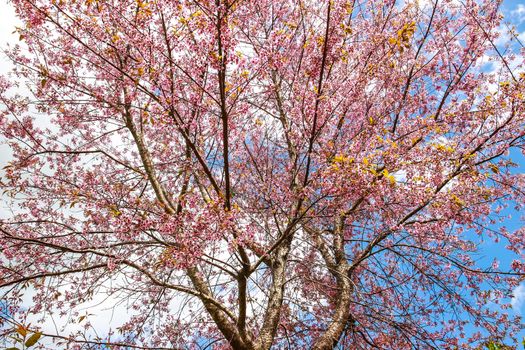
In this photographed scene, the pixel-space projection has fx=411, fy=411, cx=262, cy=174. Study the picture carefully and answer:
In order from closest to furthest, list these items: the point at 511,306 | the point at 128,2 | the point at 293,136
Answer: the point at 128,2
the point at 293,136
the point at 511,306

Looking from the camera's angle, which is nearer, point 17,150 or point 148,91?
point 148,91

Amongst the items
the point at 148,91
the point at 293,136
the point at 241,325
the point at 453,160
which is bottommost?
the point at 241,325

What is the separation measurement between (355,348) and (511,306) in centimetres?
294

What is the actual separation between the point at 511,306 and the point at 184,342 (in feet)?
19.2

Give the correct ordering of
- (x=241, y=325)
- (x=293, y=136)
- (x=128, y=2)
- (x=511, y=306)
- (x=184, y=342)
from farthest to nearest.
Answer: (x=511, y=306) → (x=184, y=342) → (x=293, y=136) → (x=241, y=325) → (x=128, y=2)

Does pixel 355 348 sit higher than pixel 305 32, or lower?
lower

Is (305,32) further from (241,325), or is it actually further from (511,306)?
(511,306)

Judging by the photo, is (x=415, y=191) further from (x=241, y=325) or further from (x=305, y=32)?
(x=305, y=32)

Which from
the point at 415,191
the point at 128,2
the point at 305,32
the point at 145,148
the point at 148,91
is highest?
the point at 305,32

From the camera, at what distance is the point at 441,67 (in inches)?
308

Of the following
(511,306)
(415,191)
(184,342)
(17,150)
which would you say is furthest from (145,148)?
(511,306)

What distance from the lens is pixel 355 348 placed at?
7270mm

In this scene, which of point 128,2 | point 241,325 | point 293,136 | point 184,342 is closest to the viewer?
point 128,2

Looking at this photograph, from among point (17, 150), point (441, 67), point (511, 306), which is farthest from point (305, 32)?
point (511, 306)
